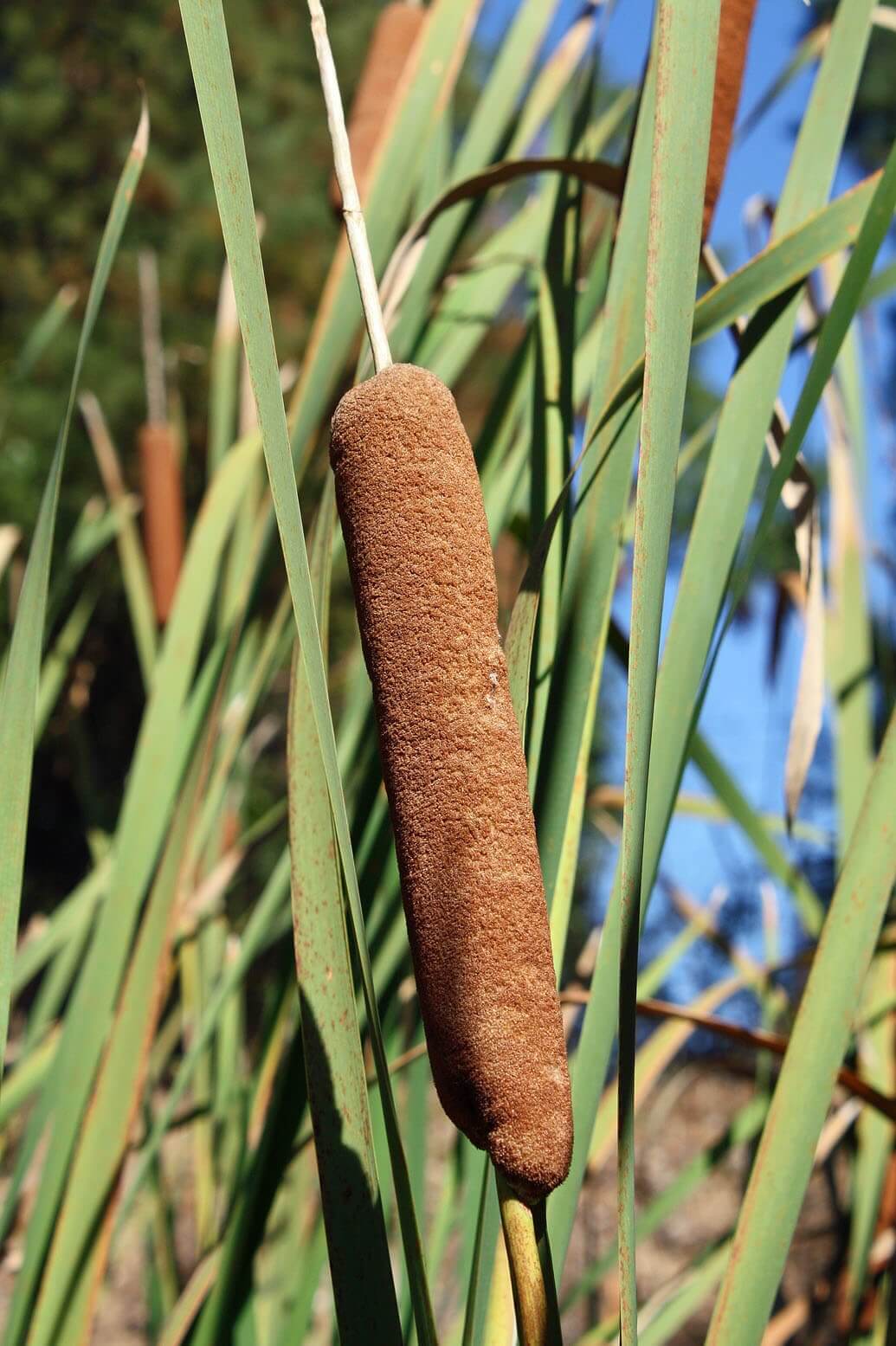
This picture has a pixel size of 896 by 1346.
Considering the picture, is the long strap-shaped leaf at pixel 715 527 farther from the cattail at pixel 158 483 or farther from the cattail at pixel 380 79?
the cattail at pixel 158 483

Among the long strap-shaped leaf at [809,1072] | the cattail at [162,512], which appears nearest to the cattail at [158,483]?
the cattail at [162,512]

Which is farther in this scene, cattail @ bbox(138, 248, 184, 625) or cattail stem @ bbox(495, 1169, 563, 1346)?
cattail @ bbox(138, 248, 184, 625)

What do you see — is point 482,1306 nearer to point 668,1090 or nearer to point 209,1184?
point 209,1184

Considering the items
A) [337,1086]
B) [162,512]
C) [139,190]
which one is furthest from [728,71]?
[139,190]

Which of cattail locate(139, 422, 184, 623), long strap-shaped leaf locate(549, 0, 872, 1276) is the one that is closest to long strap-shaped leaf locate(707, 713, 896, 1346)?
long strap-shaped leaf locate(549, 0, 872, 1276)

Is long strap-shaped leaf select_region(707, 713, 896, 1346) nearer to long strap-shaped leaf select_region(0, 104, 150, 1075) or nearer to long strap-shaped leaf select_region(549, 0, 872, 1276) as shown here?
long strap-shaped leaf select_region(549, 0, 872, 1276)

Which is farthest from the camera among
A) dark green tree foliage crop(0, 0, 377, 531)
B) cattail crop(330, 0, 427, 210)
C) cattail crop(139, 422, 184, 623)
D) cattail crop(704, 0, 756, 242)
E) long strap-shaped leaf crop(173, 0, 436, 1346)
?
dark green tree foliage crop(0, 0, 377, 531)
